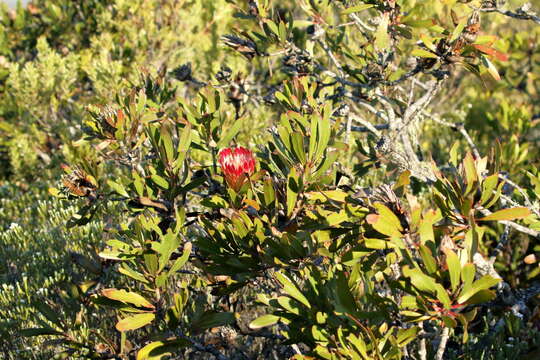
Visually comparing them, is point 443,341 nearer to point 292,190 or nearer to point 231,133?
point 292,190

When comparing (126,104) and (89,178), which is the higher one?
(126,104)

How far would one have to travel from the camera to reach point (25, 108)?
4.88 m

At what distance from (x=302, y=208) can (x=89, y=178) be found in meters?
0.88

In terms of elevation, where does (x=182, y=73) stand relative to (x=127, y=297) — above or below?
above

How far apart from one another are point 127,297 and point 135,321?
0.24 feet

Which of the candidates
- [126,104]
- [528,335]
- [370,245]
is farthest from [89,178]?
[528,335]

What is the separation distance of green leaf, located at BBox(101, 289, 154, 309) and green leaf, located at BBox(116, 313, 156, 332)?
0.03 meters

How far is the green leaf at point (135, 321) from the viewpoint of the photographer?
132 cm

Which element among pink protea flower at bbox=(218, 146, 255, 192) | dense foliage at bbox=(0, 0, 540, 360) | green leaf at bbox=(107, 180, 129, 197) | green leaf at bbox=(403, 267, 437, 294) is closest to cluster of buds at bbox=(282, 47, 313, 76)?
dense foliage at bbox=(0, 0, 540, 360)

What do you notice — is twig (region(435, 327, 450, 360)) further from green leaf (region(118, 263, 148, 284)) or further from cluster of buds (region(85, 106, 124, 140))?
cluster of buds (region(85, 106, 124, 140))

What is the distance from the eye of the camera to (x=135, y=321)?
1.36m

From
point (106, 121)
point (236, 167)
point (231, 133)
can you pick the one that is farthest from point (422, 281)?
point (106, 121)

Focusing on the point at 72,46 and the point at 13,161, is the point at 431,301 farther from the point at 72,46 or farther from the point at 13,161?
the point at 72,46

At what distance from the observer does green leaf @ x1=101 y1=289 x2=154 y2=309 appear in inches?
52.9
